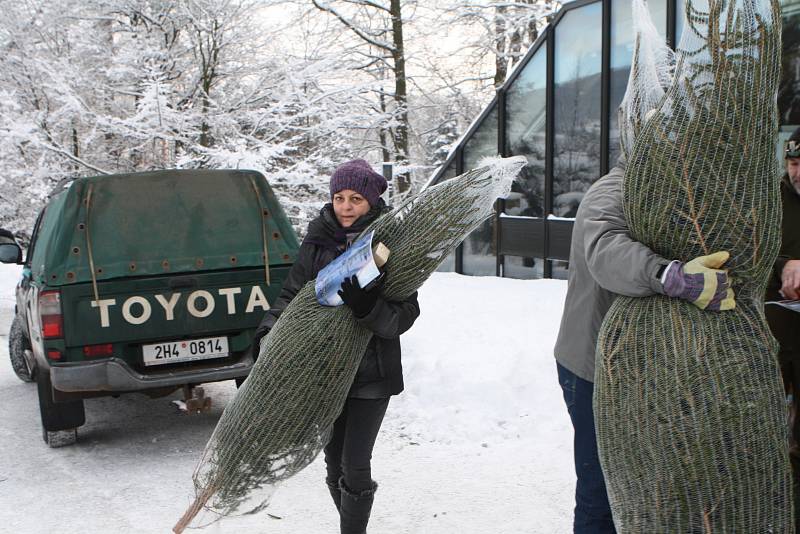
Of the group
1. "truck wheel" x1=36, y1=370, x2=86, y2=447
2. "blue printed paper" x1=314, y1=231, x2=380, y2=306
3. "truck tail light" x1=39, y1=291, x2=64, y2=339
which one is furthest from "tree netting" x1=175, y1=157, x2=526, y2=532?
"truck wheel" x1=36, y1=370, x2=86, y2=447

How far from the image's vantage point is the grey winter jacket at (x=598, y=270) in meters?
2.26

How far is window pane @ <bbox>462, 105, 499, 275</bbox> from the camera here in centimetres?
1297

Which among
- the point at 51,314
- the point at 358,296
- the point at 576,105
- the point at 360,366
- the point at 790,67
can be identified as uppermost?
the point at 790,67

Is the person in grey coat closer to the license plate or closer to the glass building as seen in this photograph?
the license plate

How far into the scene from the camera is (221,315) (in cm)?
539

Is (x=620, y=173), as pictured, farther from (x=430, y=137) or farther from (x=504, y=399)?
(x=430, y=137)

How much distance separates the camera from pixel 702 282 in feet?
7.06

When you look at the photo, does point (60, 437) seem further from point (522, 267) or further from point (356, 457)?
point (522, 267)

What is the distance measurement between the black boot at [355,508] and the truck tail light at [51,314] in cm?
260

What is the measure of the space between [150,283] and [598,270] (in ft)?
11.9

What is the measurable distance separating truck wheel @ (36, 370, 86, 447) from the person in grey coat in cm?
378

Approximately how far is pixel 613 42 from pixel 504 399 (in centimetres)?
642

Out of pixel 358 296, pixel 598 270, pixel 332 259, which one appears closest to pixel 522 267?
pixel 332 259

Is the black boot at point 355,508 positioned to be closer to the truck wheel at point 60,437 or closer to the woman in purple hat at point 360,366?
the woman in purple hat at point 360,366
